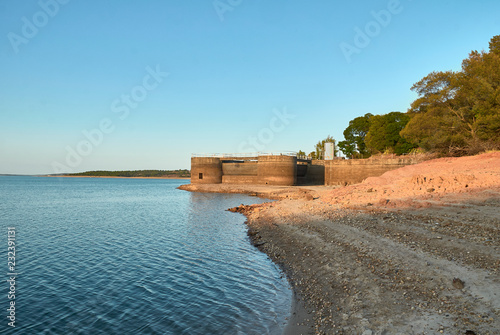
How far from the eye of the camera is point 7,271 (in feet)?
38.6

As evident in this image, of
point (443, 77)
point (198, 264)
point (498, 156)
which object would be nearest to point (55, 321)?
point (198, 264)

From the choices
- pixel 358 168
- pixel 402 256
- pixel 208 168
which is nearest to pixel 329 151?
pixel 358 168

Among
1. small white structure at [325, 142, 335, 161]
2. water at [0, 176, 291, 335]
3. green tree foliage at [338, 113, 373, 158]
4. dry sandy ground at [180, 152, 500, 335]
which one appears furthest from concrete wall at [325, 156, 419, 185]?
water at [0, 176, 291, 335]

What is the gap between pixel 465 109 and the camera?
33281 mm

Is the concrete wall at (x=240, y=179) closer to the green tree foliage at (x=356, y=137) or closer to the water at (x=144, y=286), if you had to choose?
the green tree foliage at (x=356, y=137)

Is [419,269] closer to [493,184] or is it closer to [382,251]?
[382,251]

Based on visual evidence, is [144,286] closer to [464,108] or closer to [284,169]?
[464,108]

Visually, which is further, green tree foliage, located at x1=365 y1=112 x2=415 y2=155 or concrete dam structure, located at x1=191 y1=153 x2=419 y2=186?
green tree foliage, located at x1=365 y1=112 x2=415 y2=155

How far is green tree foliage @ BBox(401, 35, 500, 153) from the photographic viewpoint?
27625 mm

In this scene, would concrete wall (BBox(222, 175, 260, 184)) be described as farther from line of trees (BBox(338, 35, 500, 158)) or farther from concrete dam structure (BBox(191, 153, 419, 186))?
line of trees (BBox(338, 35, 500, 158))

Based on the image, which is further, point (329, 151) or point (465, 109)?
point (329, 151)

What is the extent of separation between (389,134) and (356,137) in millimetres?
17463

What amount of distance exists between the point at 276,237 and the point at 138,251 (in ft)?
24.6

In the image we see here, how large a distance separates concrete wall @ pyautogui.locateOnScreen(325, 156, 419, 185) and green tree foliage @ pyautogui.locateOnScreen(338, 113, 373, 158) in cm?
2184
